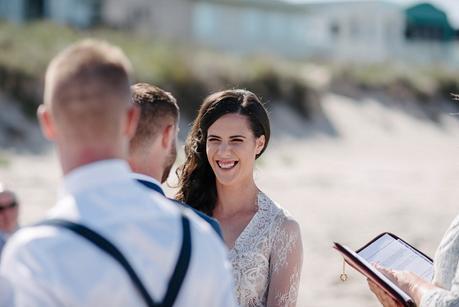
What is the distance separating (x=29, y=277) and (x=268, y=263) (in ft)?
5.79

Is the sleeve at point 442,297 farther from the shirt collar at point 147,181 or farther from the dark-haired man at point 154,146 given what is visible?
the shirt collar at point 147,181

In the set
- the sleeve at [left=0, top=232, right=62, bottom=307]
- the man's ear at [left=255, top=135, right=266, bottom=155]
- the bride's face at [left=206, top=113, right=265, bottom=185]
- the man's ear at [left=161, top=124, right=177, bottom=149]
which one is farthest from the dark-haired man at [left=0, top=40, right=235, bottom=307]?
the man's ear at [left=255, top=135, right=266, bottom=155]

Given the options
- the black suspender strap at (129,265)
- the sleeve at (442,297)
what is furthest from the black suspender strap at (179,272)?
the sleeve at (442,297)

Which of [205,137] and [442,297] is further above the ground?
[205,137]

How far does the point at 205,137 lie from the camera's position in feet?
12.1

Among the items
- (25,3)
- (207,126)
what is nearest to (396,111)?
(25,3)

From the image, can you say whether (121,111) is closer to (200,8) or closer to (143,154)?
(143,154)

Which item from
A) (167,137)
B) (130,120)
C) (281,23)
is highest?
(130,120)

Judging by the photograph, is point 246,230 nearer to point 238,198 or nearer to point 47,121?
point 238,198

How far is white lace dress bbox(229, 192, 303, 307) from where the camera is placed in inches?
130

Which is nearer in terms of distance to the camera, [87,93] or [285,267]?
[87,93]

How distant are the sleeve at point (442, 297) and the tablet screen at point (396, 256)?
466 mm

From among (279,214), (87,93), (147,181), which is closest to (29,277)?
(87,93)

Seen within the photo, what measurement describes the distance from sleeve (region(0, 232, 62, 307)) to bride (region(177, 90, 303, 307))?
5.48 feet
